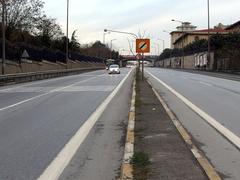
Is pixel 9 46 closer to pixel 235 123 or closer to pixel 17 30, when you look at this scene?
pixel 17 30

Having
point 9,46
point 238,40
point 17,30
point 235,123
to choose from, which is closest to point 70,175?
point 235,123

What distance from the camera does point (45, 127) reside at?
44.2 ft

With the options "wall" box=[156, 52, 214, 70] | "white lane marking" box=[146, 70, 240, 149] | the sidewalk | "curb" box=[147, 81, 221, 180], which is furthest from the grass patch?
"wall" box=[156, 52, 214, 70]

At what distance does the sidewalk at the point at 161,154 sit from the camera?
780cm

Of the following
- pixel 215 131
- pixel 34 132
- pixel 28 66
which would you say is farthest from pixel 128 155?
pixel 28 66

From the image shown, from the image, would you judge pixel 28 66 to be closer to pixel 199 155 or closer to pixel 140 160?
pixel 199 155

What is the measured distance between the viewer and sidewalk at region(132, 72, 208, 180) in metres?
7.80

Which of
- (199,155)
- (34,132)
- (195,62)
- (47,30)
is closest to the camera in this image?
(199,155)

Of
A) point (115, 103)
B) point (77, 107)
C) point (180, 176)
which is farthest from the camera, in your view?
point (115, 103)

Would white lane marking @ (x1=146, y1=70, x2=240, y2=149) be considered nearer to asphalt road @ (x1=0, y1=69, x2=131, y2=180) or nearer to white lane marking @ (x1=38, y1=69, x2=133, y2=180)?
asphalt road @ (x1=0, y1=69, x2=131, y2=180)

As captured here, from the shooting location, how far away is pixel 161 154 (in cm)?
928

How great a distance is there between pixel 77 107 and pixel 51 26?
82.9 m

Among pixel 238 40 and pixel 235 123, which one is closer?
pixel 235 123

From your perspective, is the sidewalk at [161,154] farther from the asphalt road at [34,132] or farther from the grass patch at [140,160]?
the asphalt road at [34,132]
